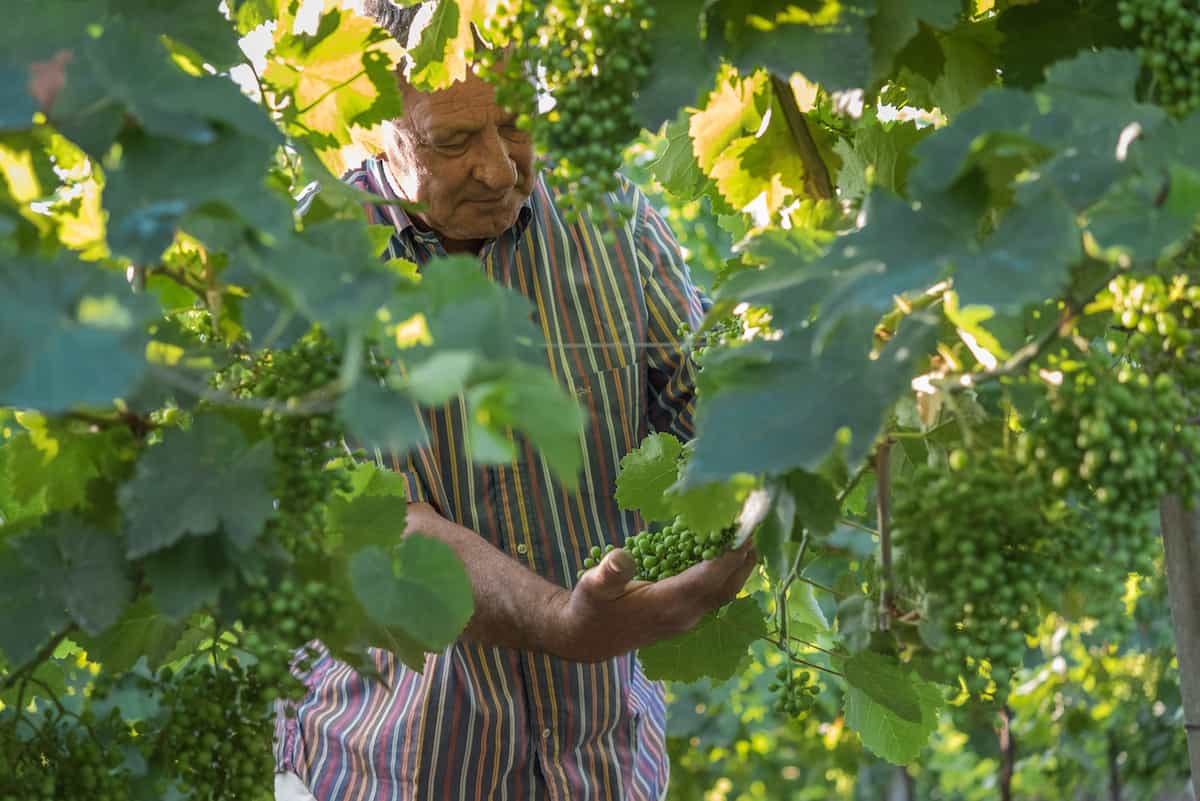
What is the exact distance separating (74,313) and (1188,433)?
2.90 feet

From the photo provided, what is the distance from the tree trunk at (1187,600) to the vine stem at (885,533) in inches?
18.1

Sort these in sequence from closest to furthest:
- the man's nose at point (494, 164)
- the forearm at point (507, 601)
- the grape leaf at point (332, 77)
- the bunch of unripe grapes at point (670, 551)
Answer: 1. the grape leaf at point (332, 77)
2. the bunch of unripe grapes at point (670, 551)
3. the forearm at point (507, 601)
4. the man's nose at point (494, 164)

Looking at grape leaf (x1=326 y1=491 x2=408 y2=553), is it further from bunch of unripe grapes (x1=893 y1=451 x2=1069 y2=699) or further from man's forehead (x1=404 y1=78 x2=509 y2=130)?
man's forehead (x1=404 y1=78 x2=509 y2=130)

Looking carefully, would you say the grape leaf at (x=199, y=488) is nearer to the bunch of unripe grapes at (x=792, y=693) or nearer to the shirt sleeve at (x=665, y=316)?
the bunch of unripe grapes at (x=792, y=693)

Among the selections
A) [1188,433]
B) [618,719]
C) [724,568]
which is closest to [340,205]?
[724,568]

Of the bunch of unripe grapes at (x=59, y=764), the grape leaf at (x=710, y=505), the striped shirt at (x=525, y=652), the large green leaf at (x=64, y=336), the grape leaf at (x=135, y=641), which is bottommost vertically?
the striped shirt at (x=525, y=652)

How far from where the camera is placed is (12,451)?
1.56 meters

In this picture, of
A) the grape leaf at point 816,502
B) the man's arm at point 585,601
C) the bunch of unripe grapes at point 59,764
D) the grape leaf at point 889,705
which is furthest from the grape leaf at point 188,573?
the grape leaf at point 889,705

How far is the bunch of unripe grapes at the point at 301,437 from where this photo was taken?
1.39 meters

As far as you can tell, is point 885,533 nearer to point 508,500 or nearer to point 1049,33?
point 1049,33

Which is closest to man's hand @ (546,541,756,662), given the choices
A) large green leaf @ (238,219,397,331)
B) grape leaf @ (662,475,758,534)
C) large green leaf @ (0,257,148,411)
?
grape leaf @ (662,475,758,534)

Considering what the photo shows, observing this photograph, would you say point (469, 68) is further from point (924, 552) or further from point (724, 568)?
point (924, 552)

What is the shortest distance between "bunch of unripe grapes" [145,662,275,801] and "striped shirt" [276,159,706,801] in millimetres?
1088

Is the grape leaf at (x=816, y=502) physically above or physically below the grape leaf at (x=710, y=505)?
above
